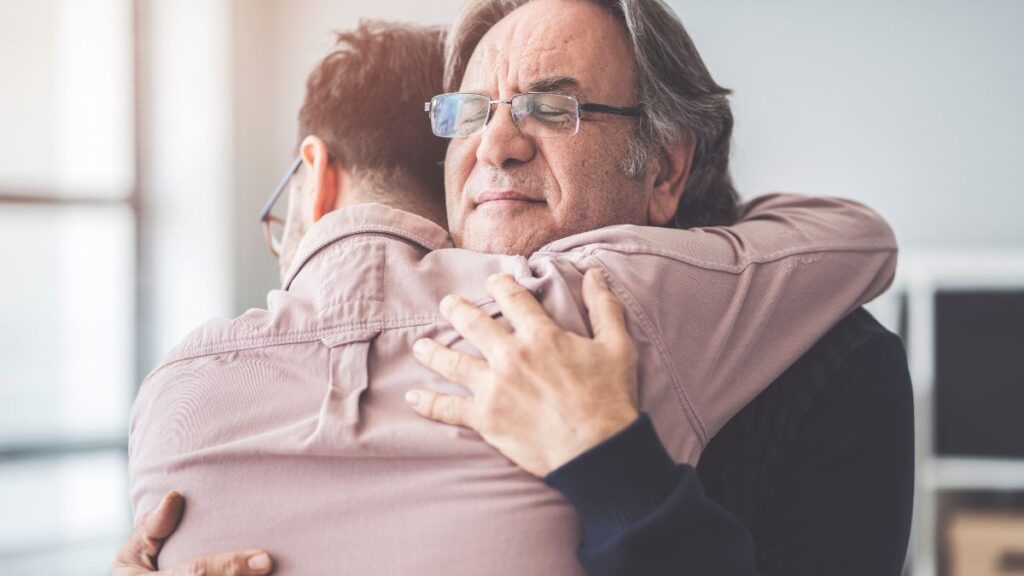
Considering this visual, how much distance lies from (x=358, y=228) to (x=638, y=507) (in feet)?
1.42

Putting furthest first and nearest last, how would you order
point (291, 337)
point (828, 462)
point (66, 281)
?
point (66, 281)
point (828, 462)
point (291, 337)

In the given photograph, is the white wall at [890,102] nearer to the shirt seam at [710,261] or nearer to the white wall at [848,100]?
the white wall at [848,100]

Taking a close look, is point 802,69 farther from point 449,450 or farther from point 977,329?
point 449,450

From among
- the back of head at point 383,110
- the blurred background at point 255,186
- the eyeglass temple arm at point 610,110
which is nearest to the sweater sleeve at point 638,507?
the eyeglass temple arm at point 610,110

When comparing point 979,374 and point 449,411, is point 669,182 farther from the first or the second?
point 979,374

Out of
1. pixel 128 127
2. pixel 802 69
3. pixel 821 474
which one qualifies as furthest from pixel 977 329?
pixel 128 127

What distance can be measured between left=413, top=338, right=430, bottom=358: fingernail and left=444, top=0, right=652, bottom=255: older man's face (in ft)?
1.23

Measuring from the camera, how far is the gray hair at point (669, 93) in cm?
129

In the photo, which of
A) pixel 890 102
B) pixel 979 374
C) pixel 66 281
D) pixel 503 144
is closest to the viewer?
pixel 503 144

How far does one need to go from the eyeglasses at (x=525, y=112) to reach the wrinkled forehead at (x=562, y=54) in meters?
0.02

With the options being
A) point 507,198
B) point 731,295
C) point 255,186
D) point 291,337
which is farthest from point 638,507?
point 255,186

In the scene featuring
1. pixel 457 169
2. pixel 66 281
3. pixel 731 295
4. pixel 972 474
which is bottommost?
pixel 972 474

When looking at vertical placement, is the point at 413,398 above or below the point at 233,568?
above

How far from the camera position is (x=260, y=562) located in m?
0.82
